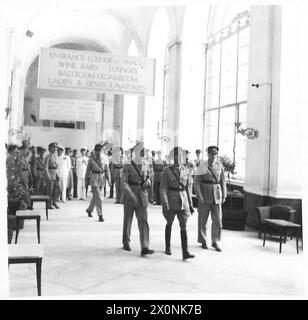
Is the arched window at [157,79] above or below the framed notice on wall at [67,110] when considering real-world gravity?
above

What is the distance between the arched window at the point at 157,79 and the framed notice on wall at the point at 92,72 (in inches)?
312

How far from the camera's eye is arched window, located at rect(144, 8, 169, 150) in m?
13.0

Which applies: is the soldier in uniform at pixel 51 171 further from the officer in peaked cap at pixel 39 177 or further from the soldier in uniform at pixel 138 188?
Answer: the soldier in uniform at pixel 138 188

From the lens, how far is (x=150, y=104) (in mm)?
14906

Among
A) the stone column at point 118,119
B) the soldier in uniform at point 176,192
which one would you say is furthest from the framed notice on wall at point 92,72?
the stone column at point 118,119

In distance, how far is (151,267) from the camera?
185 inches

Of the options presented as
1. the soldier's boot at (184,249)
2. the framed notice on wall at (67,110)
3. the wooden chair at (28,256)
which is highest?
the framed notice on wall at (67,110)

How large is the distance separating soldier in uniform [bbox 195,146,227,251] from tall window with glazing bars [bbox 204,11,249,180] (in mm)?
3372

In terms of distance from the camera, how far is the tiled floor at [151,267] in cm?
393

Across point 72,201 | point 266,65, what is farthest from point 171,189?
Answer: point 72,201

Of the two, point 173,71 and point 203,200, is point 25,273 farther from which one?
point 173,71

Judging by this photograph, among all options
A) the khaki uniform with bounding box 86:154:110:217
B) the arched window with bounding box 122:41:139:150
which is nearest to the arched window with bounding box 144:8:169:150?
the arched window with bounding box 122:41:139:150

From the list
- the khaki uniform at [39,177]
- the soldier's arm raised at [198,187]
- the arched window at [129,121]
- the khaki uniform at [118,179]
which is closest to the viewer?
the soldier's arm raised at [198,187]
